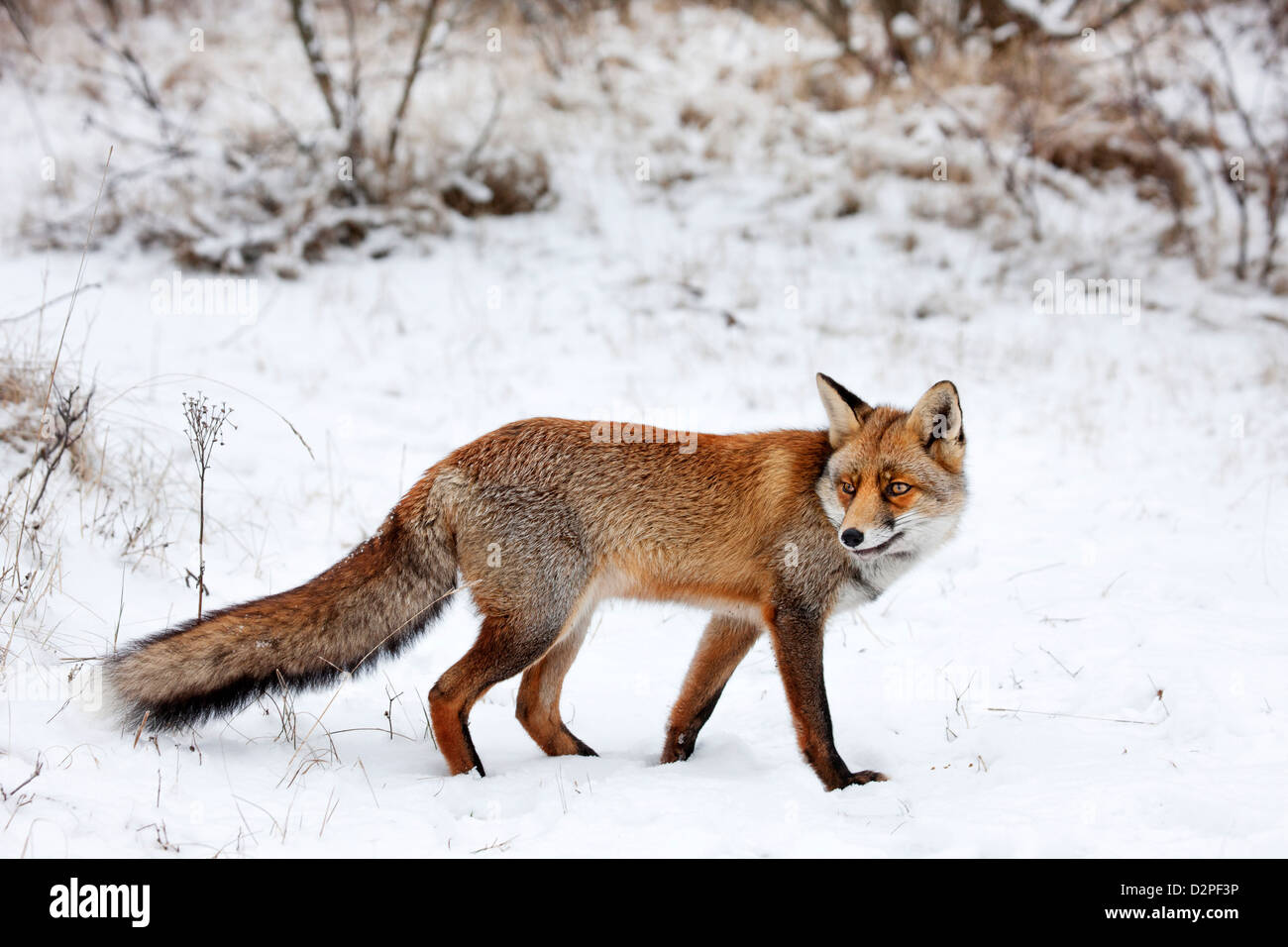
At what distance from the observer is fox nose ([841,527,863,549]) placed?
396cm

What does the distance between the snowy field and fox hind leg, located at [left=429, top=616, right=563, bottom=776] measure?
0.18 meters

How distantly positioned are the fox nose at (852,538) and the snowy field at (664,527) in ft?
3.06

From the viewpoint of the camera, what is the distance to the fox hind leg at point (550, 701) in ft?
15.0

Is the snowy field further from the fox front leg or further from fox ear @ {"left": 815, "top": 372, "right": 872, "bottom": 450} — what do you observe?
fox ear @ {"left": 815, "top": 372, "right": 872, "bottom": 450}

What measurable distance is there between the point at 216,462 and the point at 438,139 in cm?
646

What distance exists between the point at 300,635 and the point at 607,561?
1.23m

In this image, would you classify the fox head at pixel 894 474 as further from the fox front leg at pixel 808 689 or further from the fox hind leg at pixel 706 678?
the fox hind leg at pixel 706 678

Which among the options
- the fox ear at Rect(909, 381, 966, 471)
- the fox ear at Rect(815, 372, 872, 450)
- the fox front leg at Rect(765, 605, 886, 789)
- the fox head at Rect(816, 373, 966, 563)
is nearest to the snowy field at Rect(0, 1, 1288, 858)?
the fox front leg at Rect(765, 605, 886, 789)

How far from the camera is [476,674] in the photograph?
4066mm

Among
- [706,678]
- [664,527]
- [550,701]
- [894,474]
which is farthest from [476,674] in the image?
[894,474]

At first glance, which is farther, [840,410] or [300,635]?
[840,410]

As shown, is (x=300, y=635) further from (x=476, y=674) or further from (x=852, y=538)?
(x=852, y=538)

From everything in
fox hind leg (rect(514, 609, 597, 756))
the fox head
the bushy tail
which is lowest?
fox hind leg (rect(514, 609, 597, 756))
